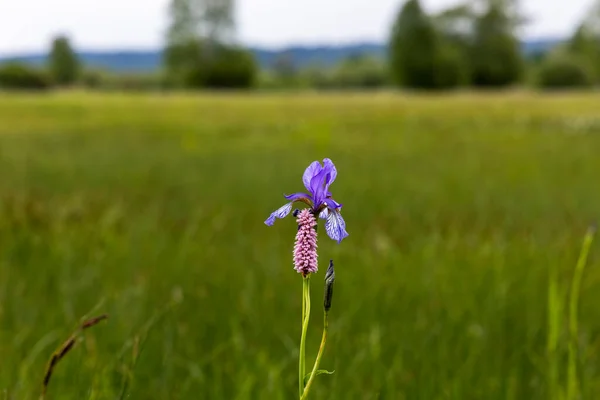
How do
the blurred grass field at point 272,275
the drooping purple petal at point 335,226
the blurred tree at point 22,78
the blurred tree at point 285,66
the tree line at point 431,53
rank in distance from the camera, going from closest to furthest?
the drooping purple petal at point 335,226 → the blurred grass field at point 272,275 → the blurred tree at point 22,78 → the tree line at point 431,53 → the blurred tree at point 285,66

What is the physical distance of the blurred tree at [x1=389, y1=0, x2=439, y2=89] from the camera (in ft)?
144

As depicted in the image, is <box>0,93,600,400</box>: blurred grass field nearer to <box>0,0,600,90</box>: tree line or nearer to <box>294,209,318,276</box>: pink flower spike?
<box>294,209,318,276</box>: pink flower spike

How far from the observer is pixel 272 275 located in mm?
2068

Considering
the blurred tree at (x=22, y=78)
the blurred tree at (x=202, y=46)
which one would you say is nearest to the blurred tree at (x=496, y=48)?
the blurred tree at (x=202, y=46)

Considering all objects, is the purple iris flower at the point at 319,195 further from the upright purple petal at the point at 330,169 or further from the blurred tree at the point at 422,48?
the blurred tree at the point at 422,48

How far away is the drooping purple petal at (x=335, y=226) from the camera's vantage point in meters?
0.50

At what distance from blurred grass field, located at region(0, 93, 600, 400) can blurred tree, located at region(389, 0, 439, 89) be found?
127ft

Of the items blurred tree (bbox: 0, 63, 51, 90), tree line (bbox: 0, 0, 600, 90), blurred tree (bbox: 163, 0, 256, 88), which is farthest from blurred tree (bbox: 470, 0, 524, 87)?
blurred tree (bbox: 0, 63, 51, 90)

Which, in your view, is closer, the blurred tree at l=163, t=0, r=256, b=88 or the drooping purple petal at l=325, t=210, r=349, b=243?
the drooping purple petal at l=325, t=210, r=349, b=243

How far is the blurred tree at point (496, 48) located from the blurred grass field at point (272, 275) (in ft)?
129

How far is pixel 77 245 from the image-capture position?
2.34 meters

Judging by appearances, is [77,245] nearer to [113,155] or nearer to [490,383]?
[490,383]

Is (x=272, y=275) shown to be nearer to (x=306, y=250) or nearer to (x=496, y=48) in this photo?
(x=306, y=250)

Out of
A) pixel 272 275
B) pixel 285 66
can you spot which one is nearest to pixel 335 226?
pixel 272 275
